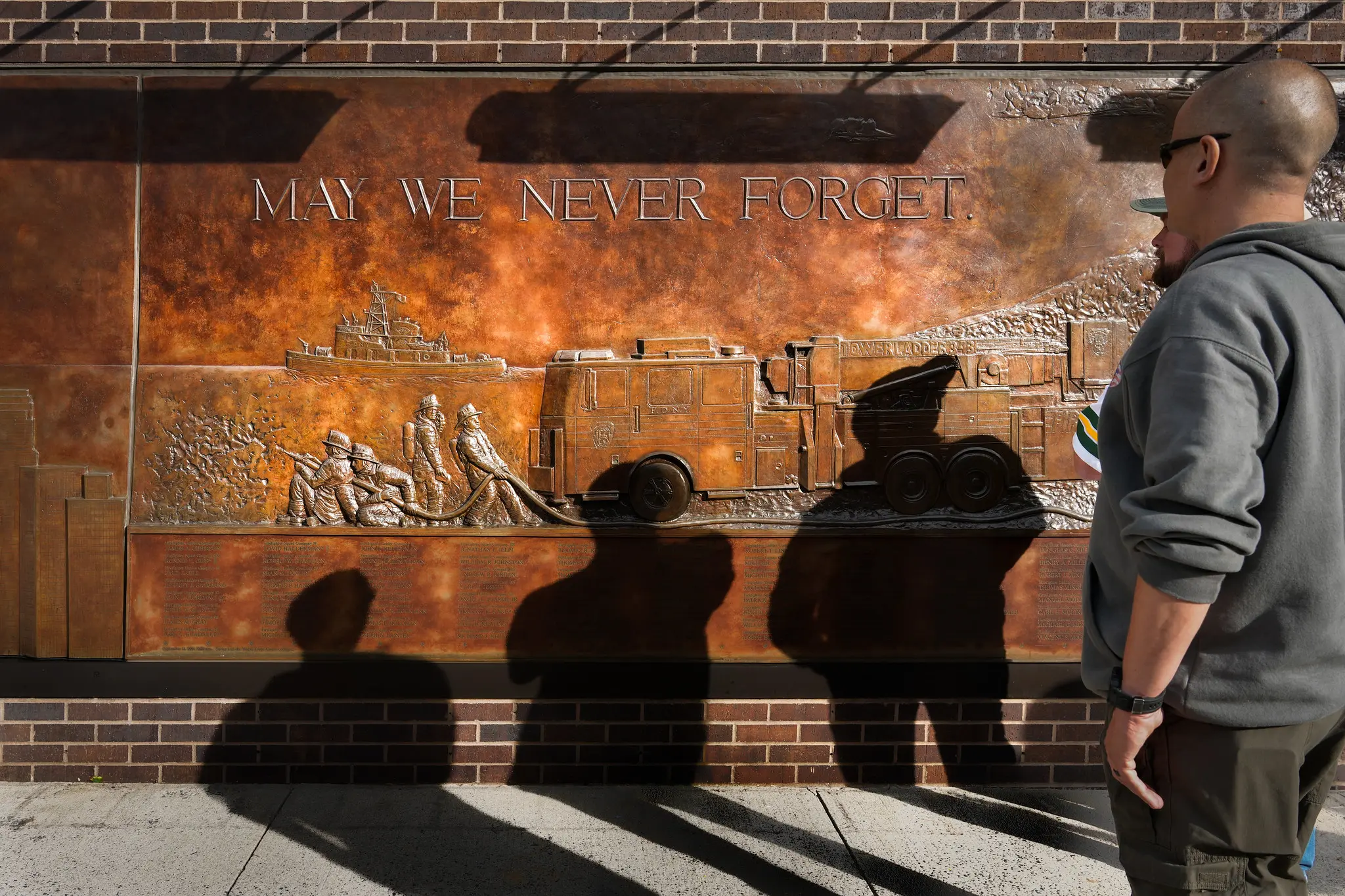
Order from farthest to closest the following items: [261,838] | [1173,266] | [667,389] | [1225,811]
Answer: [667,389] < [261,838] < [1173,266] < [1225,811]

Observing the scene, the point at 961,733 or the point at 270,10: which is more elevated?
the point at 270,10

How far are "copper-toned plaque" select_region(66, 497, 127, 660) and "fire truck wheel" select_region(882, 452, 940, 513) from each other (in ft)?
11.1

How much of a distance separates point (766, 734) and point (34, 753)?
324 centimetres

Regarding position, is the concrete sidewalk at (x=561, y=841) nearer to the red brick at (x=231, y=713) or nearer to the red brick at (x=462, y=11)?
the red brick at (x=231, y=713)

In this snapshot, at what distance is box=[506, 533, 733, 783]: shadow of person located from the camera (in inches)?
161

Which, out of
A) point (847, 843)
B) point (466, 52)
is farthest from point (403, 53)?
point (847, 843)

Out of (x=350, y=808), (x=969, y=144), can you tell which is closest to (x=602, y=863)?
(x=350, y=808)

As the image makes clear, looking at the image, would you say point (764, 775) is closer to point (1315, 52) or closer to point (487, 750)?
point (487, 750)

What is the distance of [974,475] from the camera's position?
13.4 feet

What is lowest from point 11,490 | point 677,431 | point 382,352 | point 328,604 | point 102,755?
point 102,755

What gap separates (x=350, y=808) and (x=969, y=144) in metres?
3.89

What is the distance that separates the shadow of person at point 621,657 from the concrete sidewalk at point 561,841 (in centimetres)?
14

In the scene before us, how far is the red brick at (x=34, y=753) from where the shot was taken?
13.3 feet

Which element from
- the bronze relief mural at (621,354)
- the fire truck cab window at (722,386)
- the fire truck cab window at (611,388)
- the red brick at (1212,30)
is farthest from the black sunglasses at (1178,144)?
the red brick at (1212,30)
